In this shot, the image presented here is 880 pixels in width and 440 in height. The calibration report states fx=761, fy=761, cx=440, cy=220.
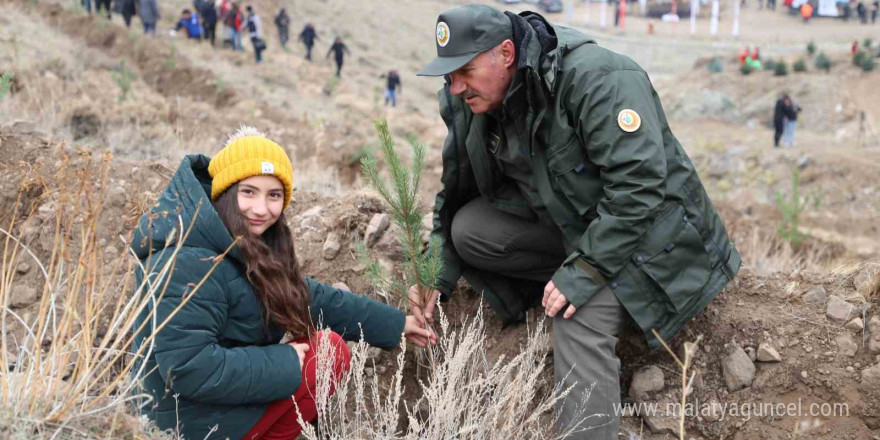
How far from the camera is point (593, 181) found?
9.96ft

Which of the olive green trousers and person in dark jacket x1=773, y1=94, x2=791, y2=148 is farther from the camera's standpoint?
person in dark jacket x1=773, y1=94, x2=791, y2=148

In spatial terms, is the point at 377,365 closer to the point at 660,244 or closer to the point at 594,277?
the point at 594,277

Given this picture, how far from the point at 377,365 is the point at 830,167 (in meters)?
14.1

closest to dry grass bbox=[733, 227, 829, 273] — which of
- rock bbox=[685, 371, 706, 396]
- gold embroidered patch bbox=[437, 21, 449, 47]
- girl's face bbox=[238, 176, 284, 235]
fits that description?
rock bbox=[685, 371, 706, 396]

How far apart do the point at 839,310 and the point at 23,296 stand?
387cm

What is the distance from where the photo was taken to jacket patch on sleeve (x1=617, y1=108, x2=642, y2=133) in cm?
283

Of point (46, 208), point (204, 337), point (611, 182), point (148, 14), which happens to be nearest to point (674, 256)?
point (611, 182)

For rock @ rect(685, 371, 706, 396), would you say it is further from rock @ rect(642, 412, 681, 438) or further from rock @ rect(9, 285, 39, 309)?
rock @ rect(9, 285, 39, 309)

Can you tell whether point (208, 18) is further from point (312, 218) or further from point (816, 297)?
point (816, 297)

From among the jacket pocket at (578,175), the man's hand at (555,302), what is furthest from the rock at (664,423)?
the jacket pocket at (578,175)

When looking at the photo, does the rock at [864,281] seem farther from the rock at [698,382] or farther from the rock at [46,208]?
the rock at [46,208]

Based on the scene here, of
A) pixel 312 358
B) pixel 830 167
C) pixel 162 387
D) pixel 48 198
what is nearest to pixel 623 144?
pixel 312 358

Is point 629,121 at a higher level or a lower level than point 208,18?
lower

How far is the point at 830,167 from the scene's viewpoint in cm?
1507
